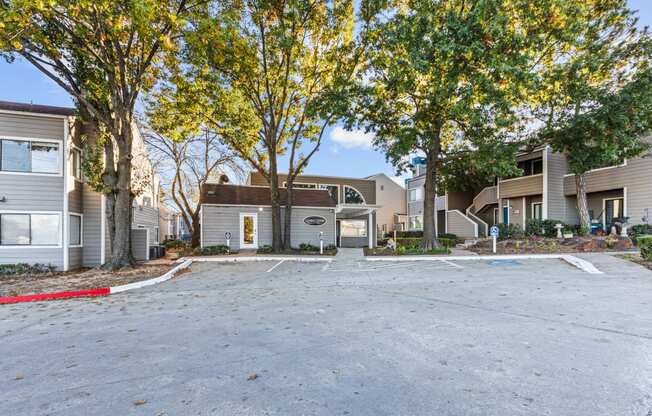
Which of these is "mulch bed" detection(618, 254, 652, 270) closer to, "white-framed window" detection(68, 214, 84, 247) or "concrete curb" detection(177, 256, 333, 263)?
"concrete curb" detection(177, 256, 333, 263)

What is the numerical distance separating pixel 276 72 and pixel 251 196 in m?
7.27

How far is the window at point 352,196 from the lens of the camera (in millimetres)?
29203

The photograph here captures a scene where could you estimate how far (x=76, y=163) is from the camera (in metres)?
13.2

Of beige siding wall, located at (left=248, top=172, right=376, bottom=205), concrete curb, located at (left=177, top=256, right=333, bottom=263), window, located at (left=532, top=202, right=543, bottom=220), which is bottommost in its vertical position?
concrete curb, located at (left=177, top=256, right=333, bottom=263)

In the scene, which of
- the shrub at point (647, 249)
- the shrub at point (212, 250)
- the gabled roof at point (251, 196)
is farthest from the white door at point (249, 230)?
the shrub at point (647, 249)

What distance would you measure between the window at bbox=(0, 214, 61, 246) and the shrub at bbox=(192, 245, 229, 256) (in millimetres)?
5786

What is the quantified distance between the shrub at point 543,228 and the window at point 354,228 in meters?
9.83

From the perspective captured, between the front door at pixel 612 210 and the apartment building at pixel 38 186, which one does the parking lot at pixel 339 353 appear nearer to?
the apartment building at pixel 38 186

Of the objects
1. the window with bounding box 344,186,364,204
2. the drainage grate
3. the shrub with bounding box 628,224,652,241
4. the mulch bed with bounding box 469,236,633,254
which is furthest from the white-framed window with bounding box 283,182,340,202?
the shrub with bounding box 628,224,652,241

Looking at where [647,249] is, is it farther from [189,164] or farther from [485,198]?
[189,164]

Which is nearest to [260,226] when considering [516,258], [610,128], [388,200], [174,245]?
[174,245]

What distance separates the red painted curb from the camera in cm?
732

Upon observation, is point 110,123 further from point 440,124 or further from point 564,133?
point 564,133

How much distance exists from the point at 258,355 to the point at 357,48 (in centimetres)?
1547
